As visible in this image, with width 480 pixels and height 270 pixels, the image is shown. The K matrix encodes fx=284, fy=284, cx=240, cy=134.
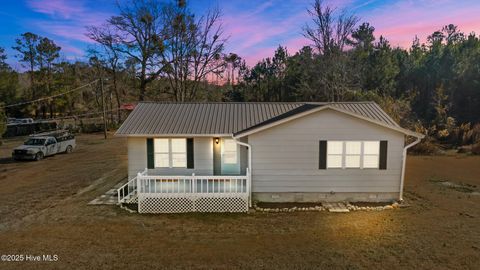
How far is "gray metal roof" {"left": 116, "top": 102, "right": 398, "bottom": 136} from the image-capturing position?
35.5 feet

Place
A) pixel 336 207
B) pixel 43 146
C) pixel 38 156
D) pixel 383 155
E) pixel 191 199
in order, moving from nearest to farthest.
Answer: pixel 191 199, pixel 336 207, pixel 383 155, pixel 38 156, pixel 43 146

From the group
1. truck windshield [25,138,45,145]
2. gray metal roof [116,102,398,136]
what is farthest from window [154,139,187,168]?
truck windshield [25,138,45,145]

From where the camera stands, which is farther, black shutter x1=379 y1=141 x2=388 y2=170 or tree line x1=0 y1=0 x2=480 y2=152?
tree line x1=0 y1=0 x2=480 y2=152

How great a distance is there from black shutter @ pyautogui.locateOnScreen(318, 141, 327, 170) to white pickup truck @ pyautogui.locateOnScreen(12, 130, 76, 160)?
18.4 m

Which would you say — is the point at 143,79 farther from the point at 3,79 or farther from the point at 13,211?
the point at 13,211

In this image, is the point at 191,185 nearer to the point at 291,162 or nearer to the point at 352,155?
the point at 291,162

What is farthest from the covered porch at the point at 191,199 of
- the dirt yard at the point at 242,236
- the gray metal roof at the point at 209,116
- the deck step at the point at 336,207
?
the deck step at the point at 336,207

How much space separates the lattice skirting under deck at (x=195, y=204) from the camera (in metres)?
9.52

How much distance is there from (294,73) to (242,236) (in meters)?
38.1

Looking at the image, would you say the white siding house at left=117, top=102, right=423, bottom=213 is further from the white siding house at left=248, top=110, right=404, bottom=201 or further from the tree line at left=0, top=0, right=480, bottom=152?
the tree line at left=0, top=0, right=480, bottom=152

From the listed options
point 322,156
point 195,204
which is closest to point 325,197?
point 322,156

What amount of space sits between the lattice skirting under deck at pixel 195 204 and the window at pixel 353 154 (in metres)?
3.45

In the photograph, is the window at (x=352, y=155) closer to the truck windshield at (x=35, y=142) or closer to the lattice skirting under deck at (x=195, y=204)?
the lattice skirting under deck at (x=195, y=204)

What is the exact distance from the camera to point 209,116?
12117 millimetres
